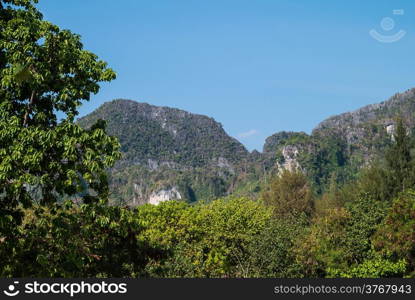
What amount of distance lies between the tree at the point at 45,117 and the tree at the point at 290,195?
2976 inches

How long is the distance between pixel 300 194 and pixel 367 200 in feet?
174

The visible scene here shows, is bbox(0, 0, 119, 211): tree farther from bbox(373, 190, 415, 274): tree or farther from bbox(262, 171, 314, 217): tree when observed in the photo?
bbox(262, 171, 314, 217): tree

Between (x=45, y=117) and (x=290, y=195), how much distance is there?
8087 centimetres

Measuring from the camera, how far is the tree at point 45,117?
17359 millimetres

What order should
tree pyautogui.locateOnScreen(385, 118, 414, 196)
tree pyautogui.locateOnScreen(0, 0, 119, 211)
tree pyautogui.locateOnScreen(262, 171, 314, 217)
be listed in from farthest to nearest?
tree pyautogui.locateOnScreen(262, 171, 314, 217)
tree pyautogui.locateOnScreen(385, 118, 414, 196)
tree pyautogui.locateOnScreen(0, 0, 119, 211)

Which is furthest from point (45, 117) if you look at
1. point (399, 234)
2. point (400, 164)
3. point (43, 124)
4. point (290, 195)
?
point (290, 195)

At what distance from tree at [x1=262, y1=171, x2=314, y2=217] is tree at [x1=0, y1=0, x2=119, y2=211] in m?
75.6

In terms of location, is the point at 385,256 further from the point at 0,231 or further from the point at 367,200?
the point at 0,231

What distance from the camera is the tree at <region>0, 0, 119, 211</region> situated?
17359 mm

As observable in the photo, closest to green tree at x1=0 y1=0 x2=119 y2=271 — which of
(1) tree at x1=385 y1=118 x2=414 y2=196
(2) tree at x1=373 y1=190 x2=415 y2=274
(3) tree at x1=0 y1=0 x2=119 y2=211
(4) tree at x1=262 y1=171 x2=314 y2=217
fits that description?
(3) tree at x1=0 y1=0 x2=119 y2=211

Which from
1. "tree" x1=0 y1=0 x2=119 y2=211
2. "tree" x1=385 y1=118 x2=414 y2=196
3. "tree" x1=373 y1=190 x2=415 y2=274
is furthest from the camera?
"tree" x1=385 y1=118 x2=414 y2=196

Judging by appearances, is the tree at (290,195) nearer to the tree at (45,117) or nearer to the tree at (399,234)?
the tree at (399,234)

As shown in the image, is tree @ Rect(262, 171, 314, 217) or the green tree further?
tree @ Rect(262, 171, 314, 217)

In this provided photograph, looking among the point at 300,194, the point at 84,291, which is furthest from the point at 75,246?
the point at 300,194
